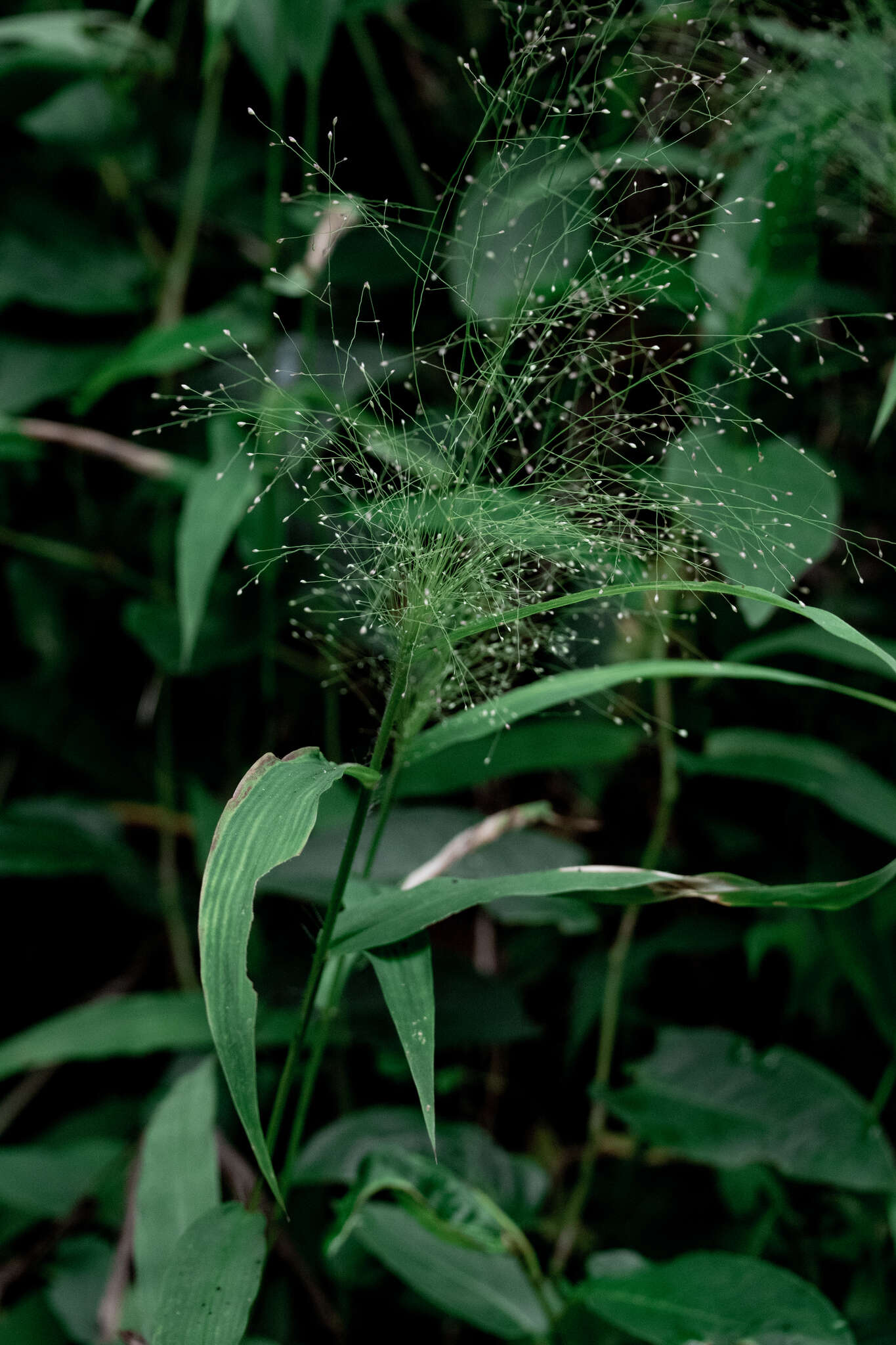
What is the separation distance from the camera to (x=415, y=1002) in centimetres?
42

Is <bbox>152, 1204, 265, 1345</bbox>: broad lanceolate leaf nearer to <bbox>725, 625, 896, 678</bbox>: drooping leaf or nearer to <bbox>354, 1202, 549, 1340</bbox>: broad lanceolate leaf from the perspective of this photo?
<bbox>354, 1202, 549, 1340</bbox>: broad lanceolate leaf

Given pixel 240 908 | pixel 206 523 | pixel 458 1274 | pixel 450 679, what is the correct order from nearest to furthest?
pixel 240 908 < pixel 450 679 < pixel 458 1274 < pixel 206 523

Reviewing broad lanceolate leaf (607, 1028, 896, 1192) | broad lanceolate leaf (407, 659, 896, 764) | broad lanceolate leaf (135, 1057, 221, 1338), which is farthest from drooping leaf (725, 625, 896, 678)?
broad lanceolate leaf (135, 1057, 221, 1338)

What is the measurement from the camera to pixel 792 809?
0.98 m

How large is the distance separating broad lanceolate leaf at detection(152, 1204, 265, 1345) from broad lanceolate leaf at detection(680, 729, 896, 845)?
0.52 meters

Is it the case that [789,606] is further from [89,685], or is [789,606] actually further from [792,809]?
[89,685]

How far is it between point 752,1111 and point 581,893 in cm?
44

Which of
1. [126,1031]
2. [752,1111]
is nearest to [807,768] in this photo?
[752,1111]

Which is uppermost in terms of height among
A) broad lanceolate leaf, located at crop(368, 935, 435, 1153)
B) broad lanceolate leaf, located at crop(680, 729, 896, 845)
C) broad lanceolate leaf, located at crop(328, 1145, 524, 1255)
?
broad lanceolate leaf, located at crop(368, 935, 435, 1153)

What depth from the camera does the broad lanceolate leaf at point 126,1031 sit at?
0.84 metres

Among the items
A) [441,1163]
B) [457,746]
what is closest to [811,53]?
[457,746]

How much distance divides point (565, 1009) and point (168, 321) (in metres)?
0.94

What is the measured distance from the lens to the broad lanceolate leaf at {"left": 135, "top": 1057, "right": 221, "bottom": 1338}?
612 millimetres

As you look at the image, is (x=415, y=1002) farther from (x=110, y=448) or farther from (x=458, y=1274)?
(x=110, y=448)
